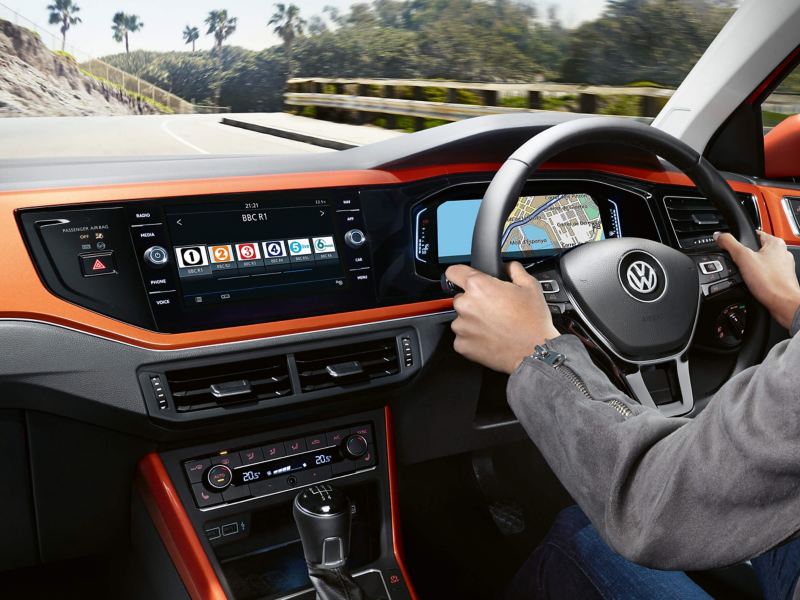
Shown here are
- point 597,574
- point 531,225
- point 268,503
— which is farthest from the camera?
point 531,225

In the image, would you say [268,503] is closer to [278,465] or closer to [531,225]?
[278,465]

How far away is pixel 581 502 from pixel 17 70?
5.37 feet

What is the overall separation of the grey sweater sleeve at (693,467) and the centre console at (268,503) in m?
0.69

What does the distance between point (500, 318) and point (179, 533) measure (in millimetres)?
840

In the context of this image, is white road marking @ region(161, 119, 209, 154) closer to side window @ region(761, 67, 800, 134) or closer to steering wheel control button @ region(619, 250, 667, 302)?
steering wheel control button @ region(619, 250, 667, 302)

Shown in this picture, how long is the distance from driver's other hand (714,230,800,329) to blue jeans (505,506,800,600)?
55 cm

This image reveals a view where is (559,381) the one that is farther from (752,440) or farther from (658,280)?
(658,280)

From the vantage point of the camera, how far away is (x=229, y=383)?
62.3 inches

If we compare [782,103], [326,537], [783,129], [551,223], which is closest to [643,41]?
[782,103]

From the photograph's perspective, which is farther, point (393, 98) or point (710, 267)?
point (393, 98)

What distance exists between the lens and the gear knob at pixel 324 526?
1479 mm

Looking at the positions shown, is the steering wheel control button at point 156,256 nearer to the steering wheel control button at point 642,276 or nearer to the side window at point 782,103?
the steering wheel control button at point 642,276

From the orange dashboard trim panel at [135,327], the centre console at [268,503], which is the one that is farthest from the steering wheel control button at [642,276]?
the centre console at [268,503]

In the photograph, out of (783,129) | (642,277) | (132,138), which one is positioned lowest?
(642,277)
